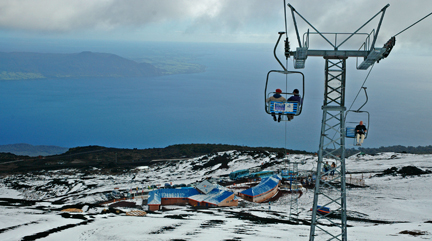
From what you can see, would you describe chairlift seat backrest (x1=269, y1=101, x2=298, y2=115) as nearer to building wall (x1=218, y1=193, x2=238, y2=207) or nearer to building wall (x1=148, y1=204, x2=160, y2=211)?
building wall (x1=218, y1=193, x2=238, y2=207)

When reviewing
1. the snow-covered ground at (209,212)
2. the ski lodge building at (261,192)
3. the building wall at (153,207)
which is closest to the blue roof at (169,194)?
the building wall at (153,207)

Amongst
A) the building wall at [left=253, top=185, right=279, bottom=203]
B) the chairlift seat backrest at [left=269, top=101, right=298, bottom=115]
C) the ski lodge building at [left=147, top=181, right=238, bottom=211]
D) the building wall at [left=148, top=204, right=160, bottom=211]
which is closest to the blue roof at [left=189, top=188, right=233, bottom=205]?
the ski lodge building at [left=147, top=181, right=238, bottom=211]

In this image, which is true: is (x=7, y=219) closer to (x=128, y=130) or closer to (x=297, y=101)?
(x=297, y=101)

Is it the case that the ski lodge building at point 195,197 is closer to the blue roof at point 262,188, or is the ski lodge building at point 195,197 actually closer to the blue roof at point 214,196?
the blue roof at point 214,196

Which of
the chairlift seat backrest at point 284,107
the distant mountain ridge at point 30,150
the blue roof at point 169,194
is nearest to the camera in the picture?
the chairlift seat backrest at point 284,107

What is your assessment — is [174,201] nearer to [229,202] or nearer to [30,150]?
[229,202]
